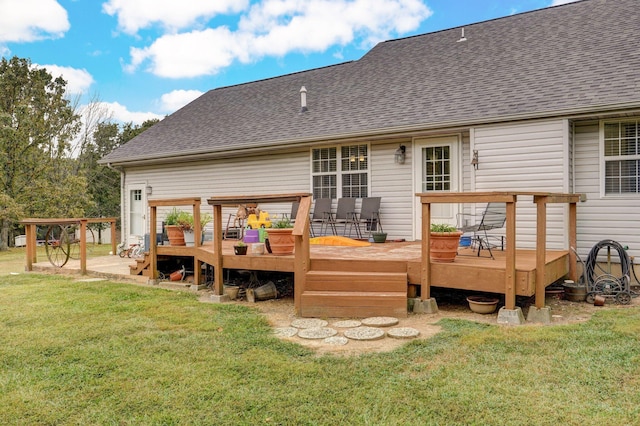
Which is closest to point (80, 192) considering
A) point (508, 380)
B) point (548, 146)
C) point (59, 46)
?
point (59, 46)

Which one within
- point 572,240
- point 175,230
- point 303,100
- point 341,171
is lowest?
point 572,240

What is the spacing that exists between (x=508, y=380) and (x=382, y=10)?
14.3 m

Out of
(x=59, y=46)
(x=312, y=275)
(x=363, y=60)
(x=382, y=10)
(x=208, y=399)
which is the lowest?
(x=208, y=399)

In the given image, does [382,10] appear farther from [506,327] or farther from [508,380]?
[508,380]

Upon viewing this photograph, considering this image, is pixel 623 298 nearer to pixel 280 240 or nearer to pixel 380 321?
pixel 380 321

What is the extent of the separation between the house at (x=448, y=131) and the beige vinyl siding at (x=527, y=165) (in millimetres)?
14

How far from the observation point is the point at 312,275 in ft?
15.9

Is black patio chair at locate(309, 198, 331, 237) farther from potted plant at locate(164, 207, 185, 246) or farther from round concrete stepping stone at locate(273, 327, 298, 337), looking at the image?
round concrete stepping stone at locate(273, 327, 298, 337)

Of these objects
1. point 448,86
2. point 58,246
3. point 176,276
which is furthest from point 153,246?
point 448,86

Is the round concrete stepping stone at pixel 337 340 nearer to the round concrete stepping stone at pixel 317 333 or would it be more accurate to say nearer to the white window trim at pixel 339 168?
the round concrete stepping stone at pixel 317 333

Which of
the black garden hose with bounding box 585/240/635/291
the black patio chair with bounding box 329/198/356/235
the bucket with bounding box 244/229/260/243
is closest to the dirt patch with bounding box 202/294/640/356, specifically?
the black garden hose with bounding box 585/240/635/291

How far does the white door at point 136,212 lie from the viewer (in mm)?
11100

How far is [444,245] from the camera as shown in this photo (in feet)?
15.6

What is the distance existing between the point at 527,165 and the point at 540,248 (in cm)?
241
